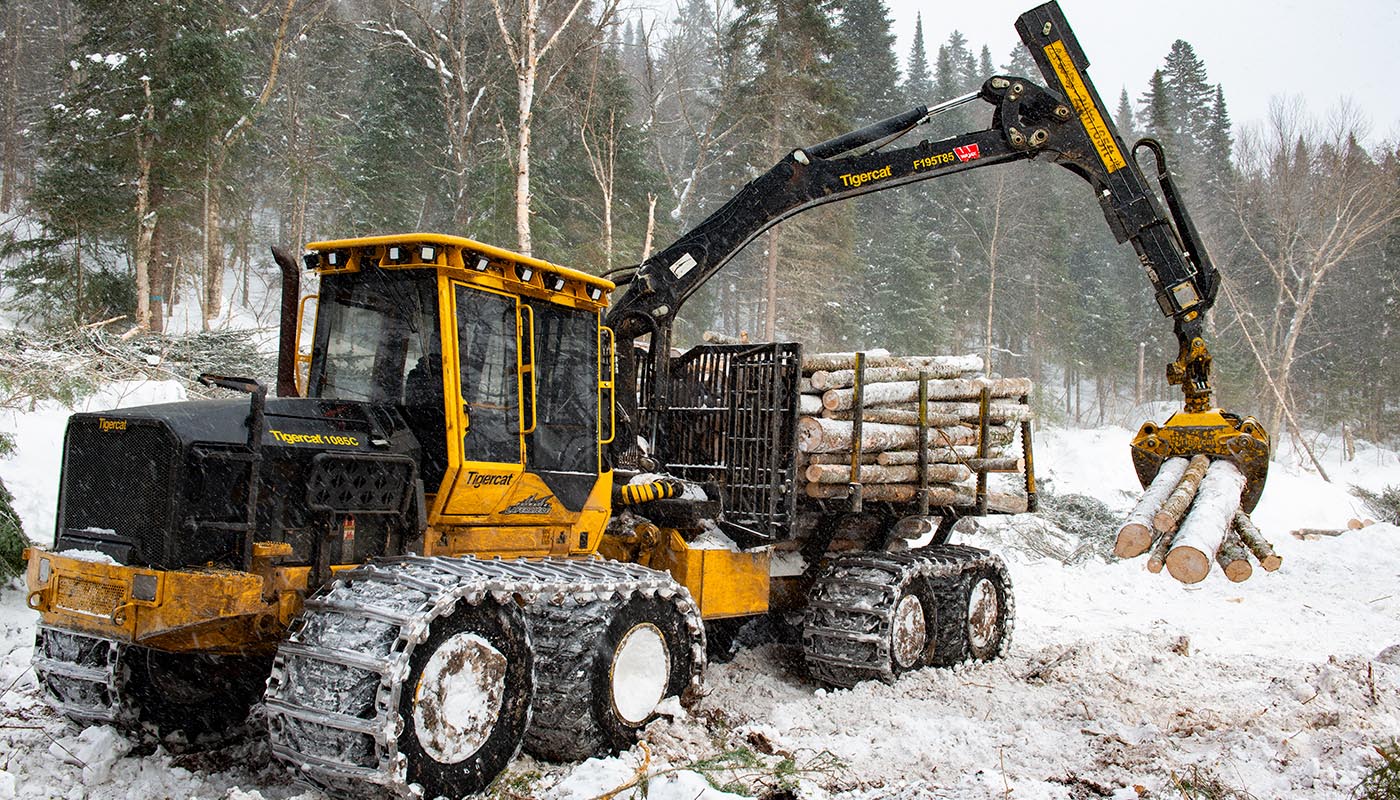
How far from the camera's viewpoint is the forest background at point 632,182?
60.4 ft

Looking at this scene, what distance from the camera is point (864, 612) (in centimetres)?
761

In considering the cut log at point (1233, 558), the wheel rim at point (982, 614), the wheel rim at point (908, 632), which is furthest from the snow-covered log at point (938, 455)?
the cut log at point (1233, 558)

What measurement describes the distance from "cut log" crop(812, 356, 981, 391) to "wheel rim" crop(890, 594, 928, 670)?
179 centimetres

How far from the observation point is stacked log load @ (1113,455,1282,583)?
5684 mm

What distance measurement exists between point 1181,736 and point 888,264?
31808mm

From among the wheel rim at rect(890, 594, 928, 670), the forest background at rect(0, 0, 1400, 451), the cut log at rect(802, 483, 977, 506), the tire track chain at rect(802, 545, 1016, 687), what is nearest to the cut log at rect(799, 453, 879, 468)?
the cut log at rect(802, 483, 977, 506)

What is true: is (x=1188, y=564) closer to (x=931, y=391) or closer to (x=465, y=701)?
(x=931, y=391)

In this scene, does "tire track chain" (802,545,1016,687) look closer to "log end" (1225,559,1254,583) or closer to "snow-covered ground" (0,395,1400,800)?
"snow-covered ground" (0,395,1400,800)

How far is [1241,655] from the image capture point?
31.0 feet

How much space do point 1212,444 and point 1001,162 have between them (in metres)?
2.72

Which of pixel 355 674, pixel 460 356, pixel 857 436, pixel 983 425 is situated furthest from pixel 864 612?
pixel 355 674

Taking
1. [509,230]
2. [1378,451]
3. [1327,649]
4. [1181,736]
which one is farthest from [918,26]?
[1181,736]

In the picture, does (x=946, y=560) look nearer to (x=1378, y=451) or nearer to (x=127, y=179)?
(x=127, y=179)

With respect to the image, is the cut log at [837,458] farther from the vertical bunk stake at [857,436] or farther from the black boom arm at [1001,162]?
the black boom arm at [1001,162]
